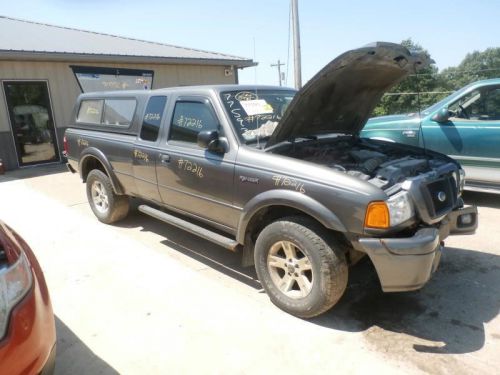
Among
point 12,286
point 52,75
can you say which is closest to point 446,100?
point 12,286

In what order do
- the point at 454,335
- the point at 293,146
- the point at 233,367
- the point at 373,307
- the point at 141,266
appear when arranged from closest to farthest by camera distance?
the point at 233,367 → the point at 454,335 → the point at 373,307 → the point at 293,146 → the point at 141,266

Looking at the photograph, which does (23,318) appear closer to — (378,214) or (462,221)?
(378,214)

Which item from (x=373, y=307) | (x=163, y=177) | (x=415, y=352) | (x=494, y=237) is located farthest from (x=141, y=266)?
(x=494, y=237)

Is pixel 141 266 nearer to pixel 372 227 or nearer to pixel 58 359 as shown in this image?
pixel 58 359

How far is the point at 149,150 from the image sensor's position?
4.53 meters

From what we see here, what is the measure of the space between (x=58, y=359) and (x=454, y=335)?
2763 millimetres

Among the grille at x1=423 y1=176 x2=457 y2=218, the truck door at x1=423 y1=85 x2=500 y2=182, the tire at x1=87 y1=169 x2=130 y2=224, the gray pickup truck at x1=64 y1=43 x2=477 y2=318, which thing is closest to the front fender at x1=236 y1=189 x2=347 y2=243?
the gray pickup truck at x1=64 y1=43 x2=477 y2=318


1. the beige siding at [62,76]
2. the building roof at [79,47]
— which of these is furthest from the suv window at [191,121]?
the beige siding at [62,76]

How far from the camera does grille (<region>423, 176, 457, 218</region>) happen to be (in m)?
2.99

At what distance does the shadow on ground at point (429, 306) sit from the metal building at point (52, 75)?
29.5 ft

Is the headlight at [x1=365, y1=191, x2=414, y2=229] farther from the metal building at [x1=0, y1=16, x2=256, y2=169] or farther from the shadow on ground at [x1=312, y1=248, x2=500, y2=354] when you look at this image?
the metal building at [x1=0, y1=16, x2=256, y2=169]

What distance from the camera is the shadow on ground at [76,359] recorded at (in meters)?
2.73

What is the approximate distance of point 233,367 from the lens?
271 cm

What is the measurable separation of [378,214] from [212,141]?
156 centimetres
